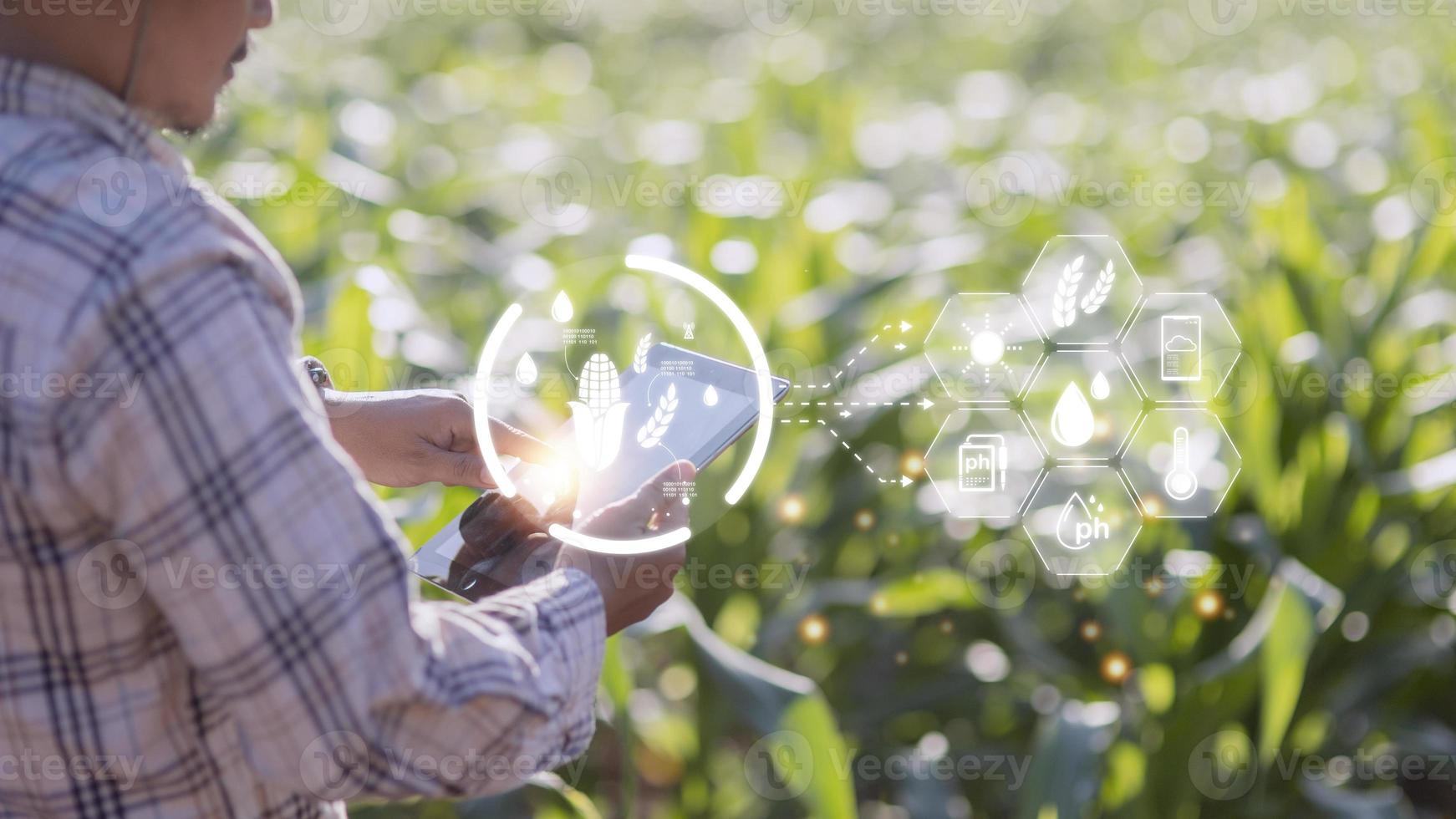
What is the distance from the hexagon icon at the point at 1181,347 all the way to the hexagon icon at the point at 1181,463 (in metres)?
0.05

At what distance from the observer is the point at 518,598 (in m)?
0.82

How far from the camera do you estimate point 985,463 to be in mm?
2205

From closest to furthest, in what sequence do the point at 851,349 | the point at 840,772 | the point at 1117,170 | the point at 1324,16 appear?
the point at 840,772 → the point at 851,349 → the point at 1117,170 → the point at 1324,16

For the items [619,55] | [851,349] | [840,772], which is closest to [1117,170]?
[851,349]

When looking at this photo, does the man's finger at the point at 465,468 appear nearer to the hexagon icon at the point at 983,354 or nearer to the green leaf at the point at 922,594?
the green leaf at the point at 922,594

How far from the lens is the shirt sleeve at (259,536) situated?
2.15 feet

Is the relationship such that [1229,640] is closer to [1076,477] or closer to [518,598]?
[1076,477]

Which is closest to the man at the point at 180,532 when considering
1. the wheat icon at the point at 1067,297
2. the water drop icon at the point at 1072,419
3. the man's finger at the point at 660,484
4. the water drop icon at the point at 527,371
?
the man's finger at the point at 660,484

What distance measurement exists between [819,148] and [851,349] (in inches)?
76.6

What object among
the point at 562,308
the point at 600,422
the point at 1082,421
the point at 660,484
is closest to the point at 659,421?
the point at 600,422

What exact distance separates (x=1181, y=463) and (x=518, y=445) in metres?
1.36

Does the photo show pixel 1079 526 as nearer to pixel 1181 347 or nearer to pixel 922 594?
pixel 922 594

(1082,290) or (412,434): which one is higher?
(412,434)

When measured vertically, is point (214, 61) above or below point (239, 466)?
above
